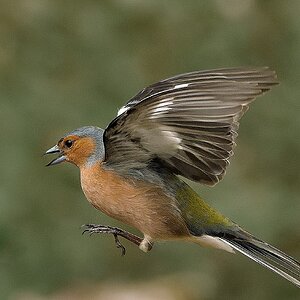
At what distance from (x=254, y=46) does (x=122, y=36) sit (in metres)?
1.02

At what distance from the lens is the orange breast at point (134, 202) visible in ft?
8.95

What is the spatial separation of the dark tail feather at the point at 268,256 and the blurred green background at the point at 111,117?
2.99 metres

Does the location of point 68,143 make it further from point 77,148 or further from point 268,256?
point 268,256

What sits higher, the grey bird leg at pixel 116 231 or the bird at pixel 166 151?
the bird at pixel 166 151

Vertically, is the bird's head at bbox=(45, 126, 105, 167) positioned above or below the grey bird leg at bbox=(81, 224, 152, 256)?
above

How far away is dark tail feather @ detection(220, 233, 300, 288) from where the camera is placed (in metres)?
2.76

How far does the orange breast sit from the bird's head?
0.10 feet

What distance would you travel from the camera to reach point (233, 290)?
703cm

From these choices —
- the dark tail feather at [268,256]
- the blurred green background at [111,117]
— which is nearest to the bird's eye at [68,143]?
the dark tail feather at [268,256]

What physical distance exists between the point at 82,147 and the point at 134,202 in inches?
10.9

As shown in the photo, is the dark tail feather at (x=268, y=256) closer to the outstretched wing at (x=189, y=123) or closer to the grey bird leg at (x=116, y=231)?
the outstretched wing at (x=189, y=123)

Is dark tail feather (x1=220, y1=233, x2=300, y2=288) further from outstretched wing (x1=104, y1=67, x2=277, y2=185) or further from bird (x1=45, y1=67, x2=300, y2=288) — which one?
outstretched wing (x1=104, y1=67, x2=277, y2=185)

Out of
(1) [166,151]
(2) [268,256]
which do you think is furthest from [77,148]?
(2) [268,256]

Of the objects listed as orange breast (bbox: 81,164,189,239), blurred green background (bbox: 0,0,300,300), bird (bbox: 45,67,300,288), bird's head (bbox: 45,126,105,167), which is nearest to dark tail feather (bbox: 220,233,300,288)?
bird (bbox: 45,67,300,288)
